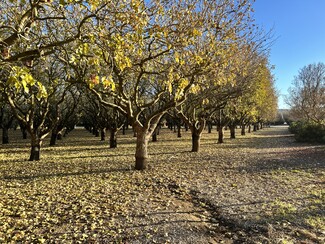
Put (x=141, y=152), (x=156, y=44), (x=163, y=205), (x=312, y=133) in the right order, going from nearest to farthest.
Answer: (x=163, y=205)
(x=156, y=44)
(x=141, y=152)
(x=312, y=133)

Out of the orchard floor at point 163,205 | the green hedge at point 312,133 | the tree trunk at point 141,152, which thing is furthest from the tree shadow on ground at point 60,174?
the green hedge at point 312,133

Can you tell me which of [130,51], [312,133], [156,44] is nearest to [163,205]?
[130,51]

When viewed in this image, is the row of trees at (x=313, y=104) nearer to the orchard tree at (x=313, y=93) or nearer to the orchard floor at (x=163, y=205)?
the orchard tree at (x=313, y=93)

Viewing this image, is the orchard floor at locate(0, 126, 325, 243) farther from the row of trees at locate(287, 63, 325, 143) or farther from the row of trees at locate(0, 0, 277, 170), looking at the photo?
the row of trees at locate(287, 63, 325, 143)

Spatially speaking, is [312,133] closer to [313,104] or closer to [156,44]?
[313,104]

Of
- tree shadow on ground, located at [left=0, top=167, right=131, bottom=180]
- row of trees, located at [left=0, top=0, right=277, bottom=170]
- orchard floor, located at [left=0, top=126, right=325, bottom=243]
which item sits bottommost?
orchard floor, located at [left=0, top=126, right=325, bottom=243]

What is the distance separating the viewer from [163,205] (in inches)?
251

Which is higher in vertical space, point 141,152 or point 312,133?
point 312,133

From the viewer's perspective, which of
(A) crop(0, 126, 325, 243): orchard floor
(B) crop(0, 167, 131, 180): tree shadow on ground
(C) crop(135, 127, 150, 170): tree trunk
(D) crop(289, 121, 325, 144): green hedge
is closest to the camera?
(A) crop(0, 126, 325, 243): orchard floor

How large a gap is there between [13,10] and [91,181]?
5832 millimetres

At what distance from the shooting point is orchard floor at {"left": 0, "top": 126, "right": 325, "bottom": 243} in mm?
4754

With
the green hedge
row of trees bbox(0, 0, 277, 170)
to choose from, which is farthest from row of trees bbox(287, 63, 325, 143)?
row of trees bbox(0, 0, 277, 170)

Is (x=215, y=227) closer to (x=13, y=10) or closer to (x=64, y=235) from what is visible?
(x=64, y=235)

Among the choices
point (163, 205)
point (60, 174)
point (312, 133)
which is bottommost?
Answer: point (163, 205)
